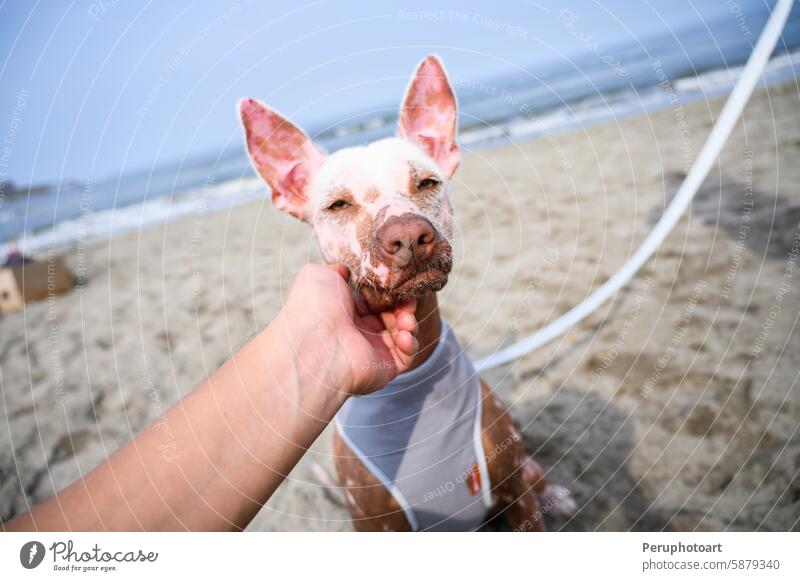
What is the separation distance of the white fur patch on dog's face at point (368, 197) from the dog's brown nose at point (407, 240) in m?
0.11

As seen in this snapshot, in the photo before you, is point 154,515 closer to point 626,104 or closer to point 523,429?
point 523,429

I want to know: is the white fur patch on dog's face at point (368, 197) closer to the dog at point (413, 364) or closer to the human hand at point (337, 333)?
the dog at point (413, 364)

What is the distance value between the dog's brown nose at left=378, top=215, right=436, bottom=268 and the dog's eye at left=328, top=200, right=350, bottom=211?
13.0 inches

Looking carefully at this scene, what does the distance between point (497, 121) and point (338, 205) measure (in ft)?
32.0

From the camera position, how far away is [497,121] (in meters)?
10.4

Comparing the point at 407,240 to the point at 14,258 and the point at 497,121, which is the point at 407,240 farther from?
the point at 497,121

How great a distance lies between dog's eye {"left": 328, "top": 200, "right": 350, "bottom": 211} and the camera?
1635mm

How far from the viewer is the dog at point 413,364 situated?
1607 millimetres

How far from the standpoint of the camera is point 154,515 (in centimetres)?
136

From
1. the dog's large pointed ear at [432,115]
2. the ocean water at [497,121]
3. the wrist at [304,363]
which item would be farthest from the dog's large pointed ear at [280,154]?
the ocean water at [497,121]
